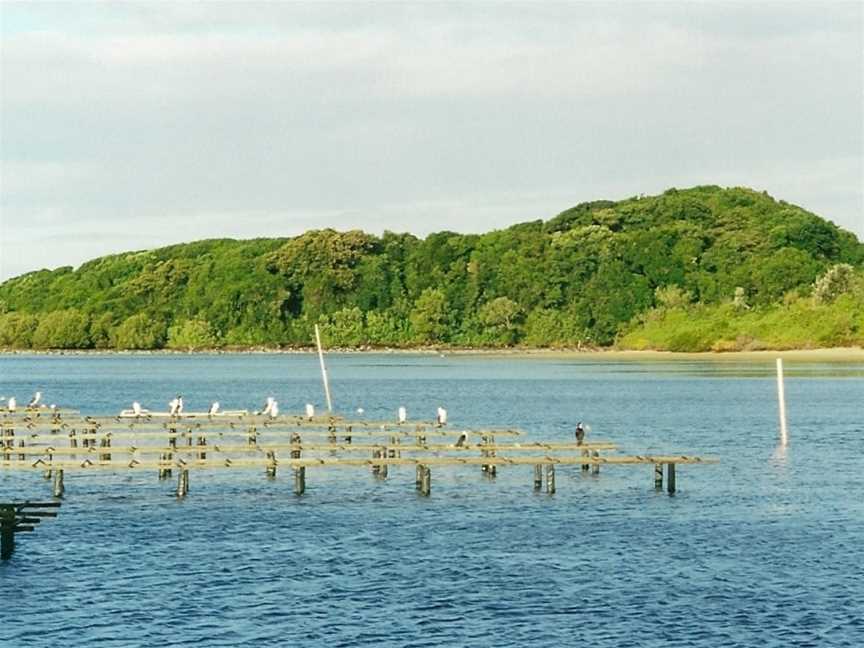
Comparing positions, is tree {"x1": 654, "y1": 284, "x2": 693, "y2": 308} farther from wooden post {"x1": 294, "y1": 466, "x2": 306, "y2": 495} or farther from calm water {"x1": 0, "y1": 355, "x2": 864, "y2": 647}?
wooden post {"x1": 294, "y1": 466, "x2": 306, "y2": 495}

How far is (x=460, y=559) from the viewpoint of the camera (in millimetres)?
30453

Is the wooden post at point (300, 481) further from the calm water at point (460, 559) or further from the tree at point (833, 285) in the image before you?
the tree at point (833, 285)

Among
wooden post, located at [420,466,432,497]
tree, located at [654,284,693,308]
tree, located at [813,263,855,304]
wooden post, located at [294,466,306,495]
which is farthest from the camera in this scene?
tree, located at [654,284,693,308]

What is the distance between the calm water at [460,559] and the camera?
24.5 meters

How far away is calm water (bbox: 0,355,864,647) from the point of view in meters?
24.5

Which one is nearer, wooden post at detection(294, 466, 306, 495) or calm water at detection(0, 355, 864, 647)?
calm water at detection(0, 355, 864, 647)

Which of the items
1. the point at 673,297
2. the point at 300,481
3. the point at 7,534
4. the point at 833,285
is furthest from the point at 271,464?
the point at 673,297

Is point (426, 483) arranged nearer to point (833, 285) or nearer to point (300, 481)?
point (300, 481)

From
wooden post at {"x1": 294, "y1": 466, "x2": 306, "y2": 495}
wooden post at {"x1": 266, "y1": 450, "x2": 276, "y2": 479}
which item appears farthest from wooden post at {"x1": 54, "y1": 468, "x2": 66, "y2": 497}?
wooden post at {"x1": 294, "y1": 466, "x2": 306, "y2": 495}

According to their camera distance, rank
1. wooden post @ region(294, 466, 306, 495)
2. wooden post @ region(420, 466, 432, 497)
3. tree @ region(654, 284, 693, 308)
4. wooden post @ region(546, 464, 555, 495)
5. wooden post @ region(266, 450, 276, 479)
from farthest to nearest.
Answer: tree @ region(654, 284, 693, 308), wooden post @ region(294, 466, 306, 495), wooden post @ region(546, 464, 555, 495), wooden post @ region(420, 466, 432, 497), wooden post @ region(266, 450, 276, 479)

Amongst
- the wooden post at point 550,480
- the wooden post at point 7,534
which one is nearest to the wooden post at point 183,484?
the wooden post at point 550,480

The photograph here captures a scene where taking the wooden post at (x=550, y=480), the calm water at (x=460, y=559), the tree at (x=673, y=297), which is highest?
the tree at (x=673, y=297)

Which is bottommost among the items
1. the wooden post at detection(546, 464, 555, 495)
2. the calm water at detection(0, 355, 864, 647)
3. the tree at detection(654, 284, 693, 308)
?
the calm water at detection(0, 355, 864, 647)

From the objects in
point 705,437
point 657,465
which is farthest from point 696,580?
point 705,437
